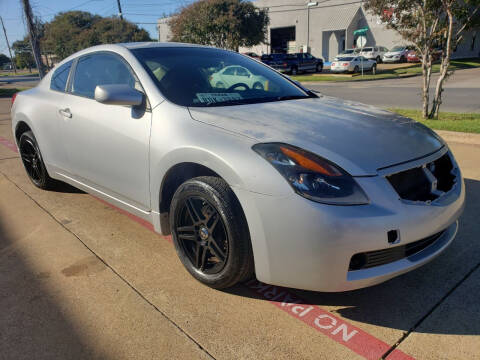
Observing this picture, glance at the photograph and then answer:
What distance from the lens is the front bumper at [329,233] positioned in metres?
1.89

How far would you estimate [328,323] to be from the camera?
2.19 m

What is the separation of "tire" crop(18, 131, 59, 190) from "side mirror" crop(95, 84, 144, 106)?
1855 mm

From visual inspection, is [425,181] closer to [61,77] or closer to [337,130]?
[337,130]

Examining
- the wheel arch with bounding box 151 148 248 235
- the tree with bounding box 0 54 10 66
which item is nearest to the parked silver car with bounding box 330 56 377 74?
the wheel arch with bounding box 151 148 248 235

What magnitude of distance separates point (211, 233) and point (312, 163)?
762 millimetres

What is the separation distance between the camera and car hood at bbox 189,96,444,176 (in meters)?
2.11

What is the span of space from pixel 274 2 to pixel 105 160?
4853cm

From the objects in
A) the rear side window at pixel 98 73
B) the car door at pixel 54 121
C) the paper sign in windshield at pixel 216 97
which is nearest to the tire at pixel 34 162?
the car door at pixel 54 121

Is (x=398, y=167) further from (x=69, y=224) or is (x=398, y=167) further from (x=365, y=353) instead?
(x=69, y=224)

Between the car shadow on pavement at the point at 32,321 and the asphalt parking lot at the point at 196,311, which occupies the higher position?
the car shadow on pavement at the point at 32,321

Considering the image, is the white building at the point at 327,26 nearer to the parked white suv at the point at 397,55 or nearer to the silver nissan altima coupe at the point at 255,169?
the parked white suv at the point at 397,55

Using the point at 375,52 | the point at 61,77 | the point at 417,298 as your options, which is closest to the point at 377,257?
the point at 417,298

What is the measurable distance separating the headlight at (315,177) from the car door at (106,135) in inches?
41.4

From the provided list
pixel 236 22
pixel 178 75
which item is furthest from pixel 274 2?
pixel 178 75
